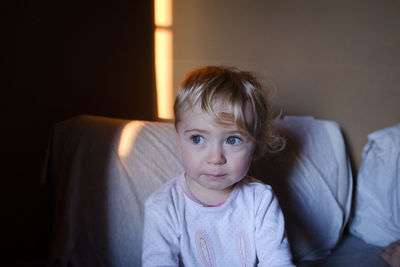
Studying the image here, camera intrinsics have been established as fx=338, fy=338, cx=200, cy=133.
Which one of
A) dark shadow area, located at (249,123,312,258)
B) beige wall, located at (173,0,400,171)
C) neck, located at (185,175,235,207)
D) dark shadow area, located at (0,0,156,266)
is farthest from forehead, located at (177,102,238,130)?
beige wall, located at (173,0,400,171)


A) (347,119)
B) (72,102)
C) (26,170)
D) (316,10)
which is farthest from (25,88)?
(347,119)

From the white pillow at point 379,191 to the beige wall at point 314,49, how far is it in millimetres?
189

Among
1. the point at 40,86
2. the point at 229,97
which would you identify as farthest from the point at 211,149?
the point at 40,86

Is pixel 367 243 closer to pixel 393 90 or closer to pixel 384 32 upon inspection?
pixel 393 90

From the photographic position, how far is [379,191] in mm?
1526

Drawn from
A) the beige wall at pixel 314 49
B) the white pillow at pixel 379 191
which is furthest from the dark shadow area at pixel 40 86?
the white pillow at pixel 379 191

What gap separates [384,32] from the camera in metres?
1.64

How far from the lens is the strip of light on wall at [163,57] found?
5.77 ft

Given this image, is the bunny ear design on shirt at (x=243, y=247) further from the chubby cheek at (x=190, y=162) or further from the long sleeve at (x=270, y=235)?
the chubby cheek at (x=190, y=162)

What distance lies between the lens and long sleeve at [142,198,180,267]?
92 cm

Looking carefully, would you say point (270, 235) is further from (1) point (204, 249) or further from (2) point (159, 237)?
(2) point (159, 237)

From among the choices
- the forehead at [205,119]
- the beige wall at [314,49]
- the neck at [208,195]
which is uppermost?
the beige wall at [314,49]

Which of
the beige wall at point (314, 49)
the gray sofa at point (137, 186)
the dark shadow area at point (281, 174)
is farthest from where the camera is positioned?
the beige wall at point (314, 49)

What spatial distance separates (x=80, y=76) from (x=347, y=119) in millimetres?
1296
